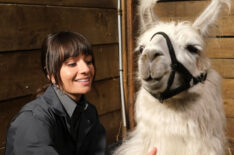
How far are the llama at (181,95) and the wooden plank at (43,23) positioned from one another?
2.37ft

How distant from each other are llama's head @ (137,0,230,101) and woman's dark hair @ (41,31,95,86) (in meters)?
0.31

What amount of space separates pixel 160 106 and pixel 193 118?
0.56 ft

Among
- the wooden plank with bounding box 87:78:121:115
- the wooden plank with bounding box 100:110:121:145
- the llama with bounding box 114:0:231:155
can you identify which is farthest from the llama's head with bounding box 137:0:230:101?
the wooden plank with bounding box 100:110:121:145

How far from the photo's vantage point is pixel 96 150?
5.10 ft

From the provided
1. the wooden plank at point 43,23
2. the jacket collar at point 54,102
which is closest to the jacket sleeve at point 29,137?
the jacket collar at point 54,102

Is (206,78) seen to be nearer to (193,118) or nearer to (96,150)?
(193,118)

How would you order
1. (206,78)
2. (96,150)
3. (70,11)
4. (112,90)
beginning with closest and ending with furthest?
(206,78) → (96,150) → (70,11) → (112,90)

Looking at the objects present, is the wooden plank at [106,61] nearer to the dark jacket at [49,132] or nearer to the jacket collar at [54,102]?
the dark jacket at [49,132]

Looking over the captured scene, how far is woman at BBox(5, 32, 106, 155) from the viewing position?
114 cm

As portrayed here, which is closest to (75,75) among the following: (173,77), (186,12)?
(173,77)

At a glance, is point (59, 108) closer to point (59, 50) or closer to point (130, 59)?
point (59, 50)

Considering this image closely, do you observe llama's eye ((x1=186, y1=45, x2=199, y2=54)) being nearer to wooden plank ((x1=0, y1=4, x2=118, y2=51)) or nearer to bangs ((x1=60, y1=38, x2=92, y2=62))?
bangs ((x1=60, y1=38, x2=92, y2=62))

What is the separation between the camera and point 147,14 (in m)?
1.65

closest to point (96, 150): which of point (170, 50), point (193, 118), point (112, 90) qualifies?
point (193, 118)
